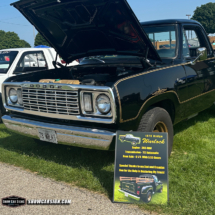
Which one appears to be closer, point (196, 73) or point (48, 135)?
point (48, 135)

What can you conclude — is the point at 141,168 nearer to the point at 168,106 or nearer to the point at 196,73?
the point at 168,106

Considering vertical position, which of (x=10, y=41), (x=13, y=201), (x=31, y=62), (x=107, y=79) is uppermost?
(x=10, y=41)

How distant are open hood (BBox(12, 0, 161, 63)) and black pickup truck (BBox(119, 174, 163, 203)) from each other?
171cm

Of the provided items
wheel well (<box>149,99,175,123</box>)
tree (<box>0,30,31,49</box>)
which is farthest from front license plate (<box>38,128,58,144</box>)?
tree (<box>0,30,31,49</box>)

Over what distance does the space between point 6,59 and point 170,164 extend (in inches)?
193

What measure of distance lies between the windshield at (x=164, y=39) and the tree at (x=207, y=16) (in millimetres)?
59527

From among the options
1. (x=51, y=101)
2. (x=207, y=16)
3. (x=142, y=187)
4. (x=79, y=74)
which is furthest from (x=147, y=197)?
(x=207, y=16)

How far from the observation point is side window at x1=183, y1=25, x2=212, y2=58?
169 inches

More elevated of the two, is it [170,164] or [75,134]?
[75,134]

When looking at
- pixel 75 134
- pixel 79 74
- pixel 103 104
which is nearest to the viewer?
pixel 103 104

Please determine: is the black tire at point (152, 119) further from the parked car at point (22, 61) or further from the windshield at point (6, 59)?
the windshield at point (6, 59)

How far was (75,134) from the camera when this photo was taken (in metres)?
3.07

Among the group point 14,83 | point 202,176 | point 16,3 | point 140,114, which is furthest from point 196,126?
point 16,3

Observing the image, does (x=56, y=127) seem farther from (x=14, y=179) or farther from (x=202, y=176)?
(x=202, y=176)
